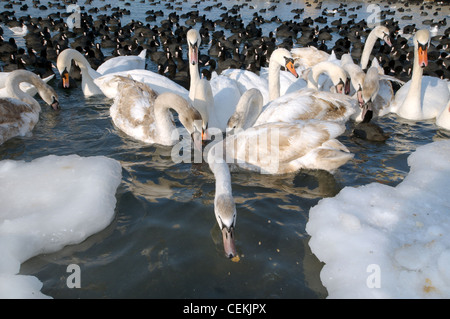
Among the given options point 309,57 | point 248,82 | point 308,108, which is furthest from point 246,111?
point 309,57

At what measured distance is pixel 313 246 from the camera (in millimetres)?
4879

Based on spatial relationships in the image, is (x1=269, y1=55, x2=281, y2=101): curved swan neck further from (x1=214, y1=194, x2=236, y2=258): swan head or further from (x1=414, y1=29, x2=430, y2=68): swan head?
(x1=214, y1=194, x2=236, y2=258): swan head

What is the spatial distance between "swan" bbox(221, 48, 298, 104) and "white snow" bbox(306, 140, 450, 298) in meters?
3.64

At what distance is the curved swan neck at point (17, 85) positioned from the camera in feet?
30.0

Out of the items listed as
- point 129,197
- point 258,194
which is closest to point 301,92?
point 258,194

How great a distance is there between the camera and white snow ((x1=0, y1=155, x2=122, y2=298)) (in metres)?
4.57

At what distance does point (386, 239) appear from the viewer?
4.97 meters

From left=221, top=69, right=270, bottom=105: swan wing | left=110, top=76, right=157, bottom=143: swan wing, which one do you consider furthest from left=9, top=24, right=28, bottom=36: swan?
left=221, top=69, right=270, bottom=105: swan wing

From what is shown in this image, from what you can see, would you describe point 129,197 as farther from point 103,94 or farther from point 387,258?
point 103,94

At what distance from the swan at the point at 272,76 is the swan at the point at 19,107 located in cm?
415

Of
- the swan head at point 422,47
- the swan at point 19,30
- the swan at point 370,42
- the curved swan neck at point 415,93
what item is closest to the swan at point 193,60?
the curved swan neck at point 415,93

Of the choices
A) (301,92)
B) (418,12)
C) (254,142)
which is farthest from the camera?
(418,12)

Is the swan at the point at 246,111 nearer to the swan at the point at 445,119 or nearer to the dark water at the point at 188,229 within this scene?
the dark water at the point at 188,229

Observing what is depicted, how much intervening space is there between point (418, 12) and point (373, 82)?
113ft
